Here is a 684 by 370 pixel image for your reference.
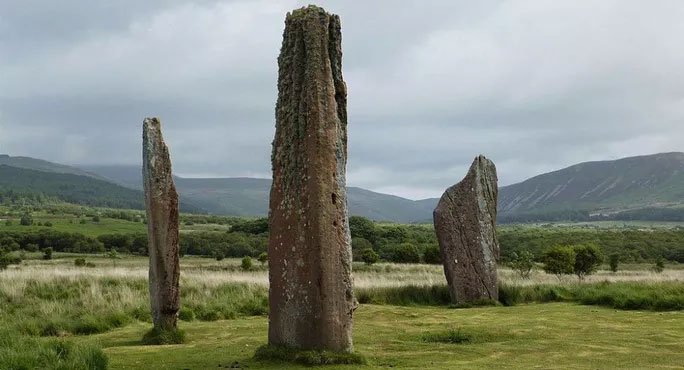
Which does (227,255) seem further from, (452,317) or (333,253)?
(333,253)

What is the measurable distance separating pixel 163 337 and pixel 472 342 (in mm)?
6384

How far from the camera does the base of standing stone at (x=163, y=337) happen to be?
46.2 ft

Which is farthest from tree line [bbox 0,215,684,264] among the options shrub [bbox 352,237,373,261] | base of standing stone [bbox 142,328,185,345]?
base of standing stone [bbox 142,328,185,345]

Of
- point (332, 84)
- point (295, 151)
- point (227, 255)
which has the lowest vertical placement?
point (227, 255)

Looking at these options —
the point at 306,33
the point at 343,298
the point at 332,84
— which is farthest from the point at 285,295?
the point at 306,33

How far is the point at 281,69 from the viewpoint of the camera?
40.7 feet

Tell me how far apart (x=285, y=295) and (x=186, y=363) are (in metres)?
2.00

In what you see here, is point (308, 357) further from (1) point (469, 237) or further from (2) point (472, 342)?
(1) point (469, 237)

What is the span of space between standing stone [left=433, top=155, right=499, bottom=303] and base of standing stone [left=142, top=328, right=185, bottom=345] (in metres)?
11.3

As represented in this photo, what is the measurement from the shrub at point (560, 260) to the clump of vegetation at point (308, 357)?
2331cm

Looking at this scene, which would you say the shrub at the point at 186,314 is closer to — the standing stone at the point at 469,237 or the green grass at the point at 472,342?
the green grass at the point at 472,342

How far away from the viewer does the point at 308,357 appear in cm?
1084

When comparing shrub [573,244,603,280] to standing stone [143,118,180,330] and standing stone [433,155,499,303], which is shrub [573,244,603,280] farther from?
standing stone [143,118,180,330]

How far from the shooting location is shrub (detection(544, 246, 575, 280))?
3198 centimetres
